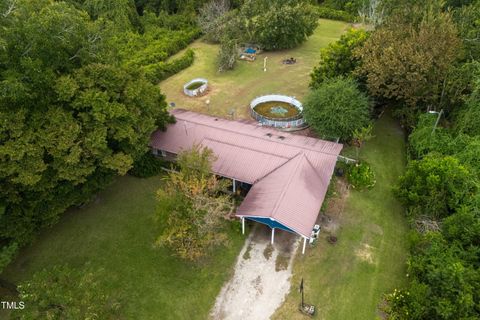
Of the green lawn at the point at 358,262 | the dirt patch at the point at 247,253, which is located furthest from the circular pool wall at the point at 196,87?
the dirt patch at the point at 247,253

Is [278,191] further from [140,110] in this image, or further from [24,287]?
[24,287]

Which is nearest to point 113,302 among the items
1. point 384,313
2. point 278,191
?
point 278,191

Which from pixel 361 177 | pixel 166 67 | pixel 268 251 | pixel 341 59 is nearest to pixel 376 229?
pixel 361 177

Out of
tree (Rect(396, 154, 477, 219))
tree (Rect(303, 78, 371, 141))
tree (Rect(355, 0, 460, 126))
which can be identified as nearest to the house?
tree (Rect(303, 78, 371, 141))

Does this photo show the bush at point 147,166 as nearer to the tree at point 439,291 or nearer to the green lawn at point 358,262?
the green lawn at point 358,262

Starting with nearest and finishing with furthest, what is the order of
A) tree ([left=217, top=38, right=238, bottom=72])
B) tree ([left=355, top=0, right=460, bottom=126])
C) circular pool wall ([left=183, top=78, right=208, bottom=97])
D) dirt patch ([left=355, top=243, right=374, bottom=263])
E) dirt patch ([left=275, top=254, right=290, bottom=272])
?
dirt patch ([left=275, top=254, right=290, bottom=272]), dirt patch ([left=355, top=243, right=374, bottom=263]), tree ([left=355, top=0, right=460, bottom=126]), circular pool wall ([left=183, top=78, right=208, bottom=97]), tree ([left=217, top=38, right=238, bottom=72])

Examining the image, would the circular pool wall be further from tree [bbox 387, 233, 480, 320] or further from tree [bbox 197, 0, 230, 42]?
tree [bbox 387, 233, 480, 320]
